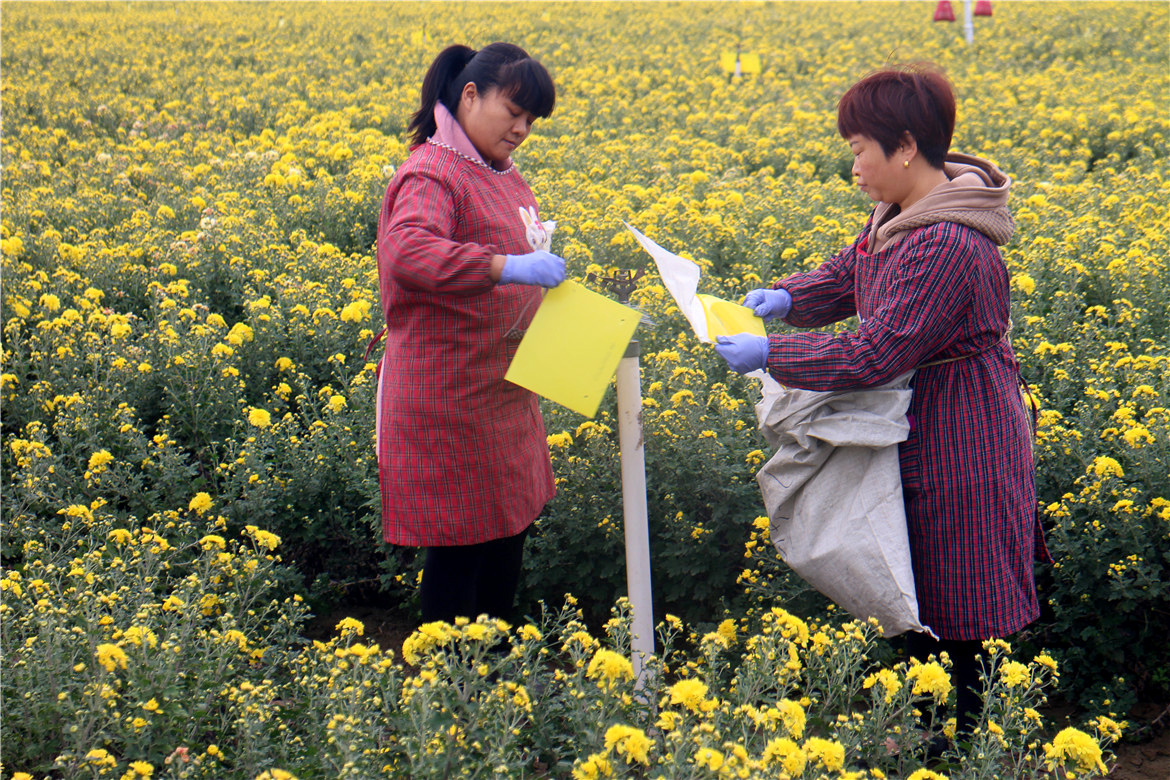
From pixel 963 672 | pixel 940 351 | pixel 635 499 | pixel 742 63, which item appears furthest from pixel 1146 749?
pixel 742 63

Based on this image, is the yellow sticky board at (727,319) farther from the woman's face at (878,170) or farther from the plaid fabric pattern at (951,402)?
the woman's face at (878,170)

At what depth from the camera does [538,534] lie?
11.6ft

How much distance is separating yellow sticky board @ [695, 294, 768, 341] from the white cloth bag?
0.66ft

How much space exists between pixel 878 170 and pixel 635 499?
100 centimetres

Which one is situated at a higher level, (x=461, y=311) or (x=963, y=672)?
(x=461, y=311)

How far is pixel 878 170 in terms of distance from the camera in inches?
90.0

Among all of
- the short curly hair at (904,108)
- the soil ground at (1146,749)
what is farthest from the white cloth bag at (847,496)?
the soil ground at (1146,749)

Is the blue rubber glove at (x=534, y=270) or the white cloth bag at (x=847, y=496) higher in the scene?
the blue rubber glove at (x=534, y=270)

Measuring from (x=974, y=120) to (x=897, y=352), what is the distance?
8.67m

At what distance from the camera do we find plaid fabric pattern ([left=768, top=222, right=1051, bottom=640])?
7.19ft

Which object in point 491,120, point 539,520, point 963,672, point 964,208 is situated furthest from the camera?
point 539,520

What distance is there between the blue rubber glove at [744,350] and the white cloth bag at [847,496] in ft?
0.79

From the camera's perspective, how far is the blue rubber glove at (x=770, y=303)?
2.64 metres

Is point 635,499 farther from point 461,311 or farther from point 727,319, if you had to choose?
point 461,311
